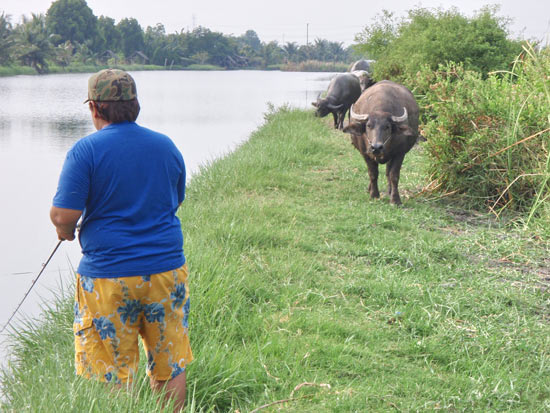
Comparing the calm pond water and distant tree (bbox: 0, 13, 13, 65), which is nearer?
the calm pond water

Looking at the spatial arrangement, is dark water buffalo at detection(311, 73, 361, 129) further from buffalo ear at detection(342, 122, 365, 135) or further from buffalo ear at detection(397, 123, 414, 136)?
buffalo ear at detection(397, 123, 414, 136)

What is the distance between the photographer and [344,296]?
433cm

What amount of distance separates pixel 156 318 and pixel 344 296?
205 centimetres

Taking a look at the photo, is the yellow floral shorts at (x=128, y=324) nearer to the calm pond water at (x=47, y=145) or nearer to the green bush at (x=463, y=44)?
the calm pond water at (x=47, y=145)

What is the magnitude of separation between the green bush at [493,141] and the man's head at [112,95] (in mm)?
5075

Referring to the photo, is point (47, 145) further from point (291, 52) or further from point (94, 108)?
point (291, 52)

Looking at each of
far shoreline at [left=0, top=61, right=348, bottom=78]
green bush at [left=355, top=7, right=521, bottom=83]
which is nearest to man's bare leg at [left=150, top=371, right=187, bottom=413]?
green bush at [left=355, top=7, right=521, bottom=83]

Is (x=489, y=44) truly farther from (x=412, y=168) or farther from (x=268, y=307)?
(x=268, y=307)

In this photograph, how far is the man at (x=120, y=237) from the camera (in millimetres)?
2438

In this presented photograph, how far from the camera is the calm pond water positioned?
19.9ft

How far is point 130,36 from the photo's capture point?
64500mm

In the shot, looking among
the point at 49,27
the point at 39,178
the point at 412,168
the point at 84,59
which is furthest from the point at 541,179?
the point at 49,27

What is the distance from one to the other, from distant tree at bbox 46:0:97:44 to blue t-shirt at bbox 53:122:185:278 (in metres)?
57.7

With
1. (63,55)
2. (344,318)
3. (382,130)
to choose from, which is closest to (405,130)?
(382,130)
